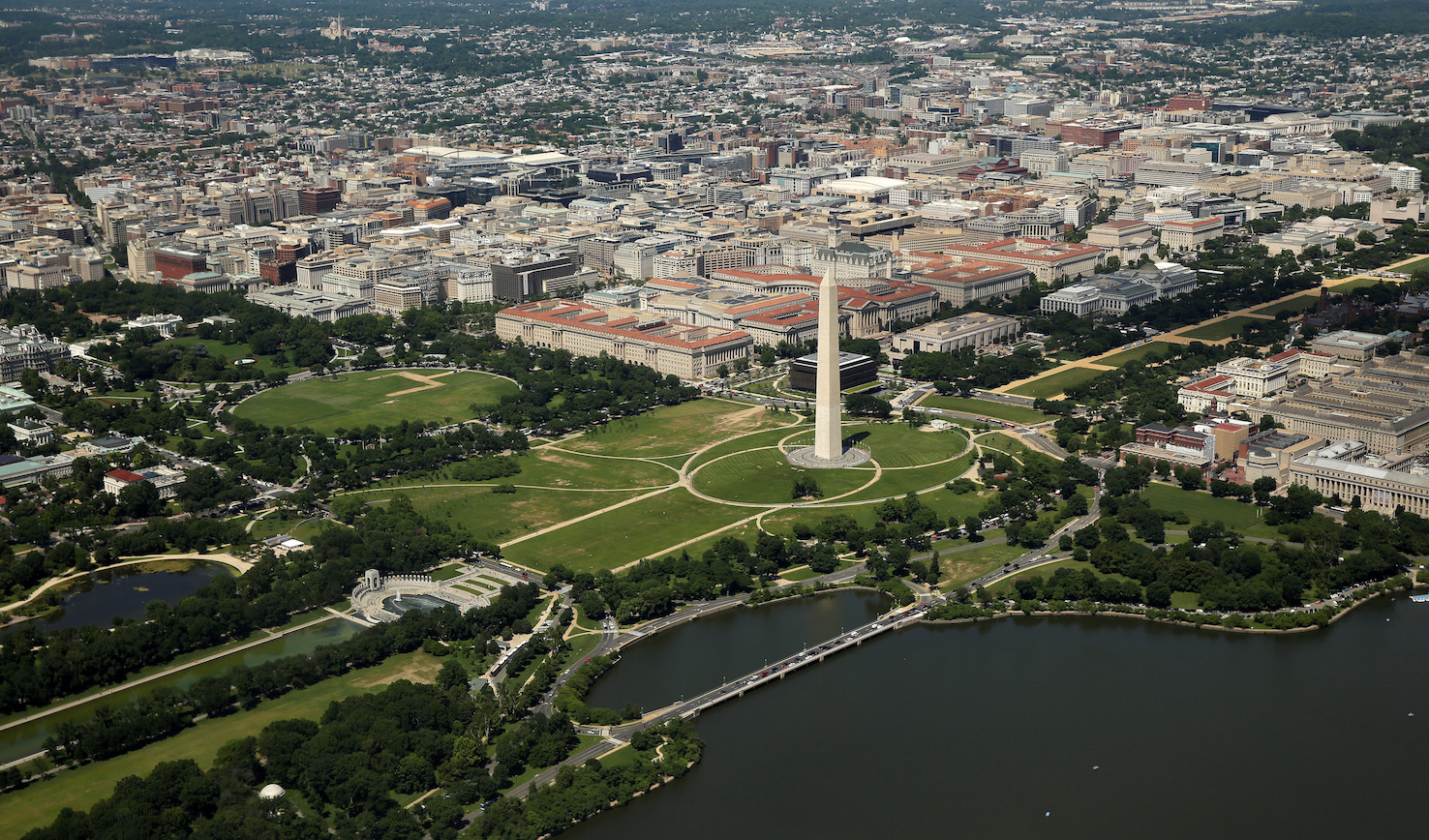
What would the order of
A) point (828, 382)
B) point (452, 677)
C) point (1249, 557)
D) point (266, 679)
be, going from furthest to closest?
point (828, 382) < point (1249, 557) < point (266, 679) < point (452, 677)

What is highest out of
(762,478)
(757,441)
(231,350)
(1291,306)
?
(1291,306)

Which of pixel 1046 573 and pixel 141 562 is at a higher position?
pixel 141 562

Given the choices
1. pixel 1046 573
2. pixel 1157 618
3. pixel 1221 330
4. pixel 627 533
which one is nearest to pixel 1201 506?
pixel 1046 573

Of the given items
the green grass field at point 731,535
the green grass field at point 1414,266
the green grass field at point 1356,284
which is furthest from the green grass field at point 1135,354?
the green grass field at point 731,535

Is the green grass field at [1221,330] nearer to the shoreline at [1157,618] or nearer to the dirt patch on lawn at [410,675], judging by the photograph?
the shoreline at [1157,618]

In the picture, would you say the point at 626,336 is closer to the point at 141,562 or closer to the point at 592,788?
the point at 141,562

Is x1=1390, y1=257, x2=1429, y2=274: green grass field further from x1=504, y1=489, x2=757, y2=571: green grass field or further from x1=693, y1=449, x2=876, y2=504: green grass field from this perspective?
x1=504, y1=489, x2=757, y2=571: green grass field
